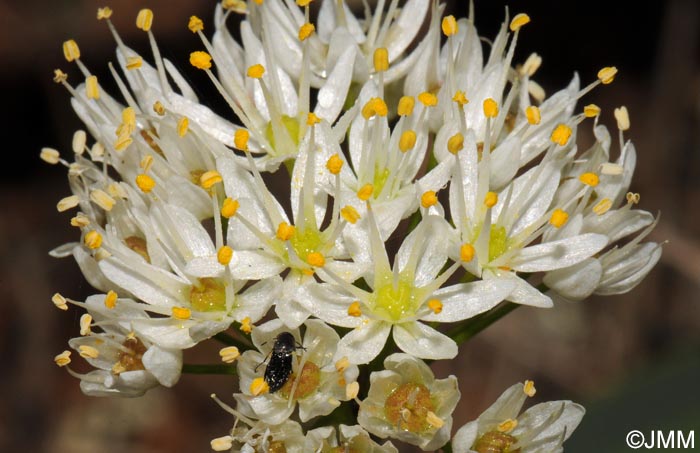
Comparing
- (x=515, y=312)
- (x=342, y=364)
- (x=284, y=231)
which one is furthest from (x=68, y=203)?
(x=515, y=312)

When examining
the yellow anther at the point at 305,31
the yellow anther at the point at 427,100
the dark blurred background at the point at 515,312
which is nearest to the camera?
the yellow anther at the point at 427,100

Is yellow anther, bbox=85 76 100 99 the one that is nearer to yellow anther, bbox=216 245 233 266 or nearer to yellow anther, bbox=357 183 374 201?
yellow anther, bbox=216 245 233 266

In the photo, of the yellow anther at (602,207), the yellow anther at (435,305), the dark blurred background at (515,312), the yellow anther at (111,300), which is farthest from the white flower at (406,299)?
the dark blurred background at (515,312)

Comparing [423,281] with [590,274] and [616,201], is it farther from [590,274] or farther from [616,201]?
[616,201]

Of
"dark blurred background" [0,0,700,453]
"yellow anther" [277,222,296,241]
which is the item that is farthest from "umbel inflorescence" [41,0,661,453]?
"dark blurred background" [0,0,700,453]

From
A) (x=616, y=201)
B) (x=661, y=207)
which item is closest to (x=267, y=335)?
(x=616, y=201)

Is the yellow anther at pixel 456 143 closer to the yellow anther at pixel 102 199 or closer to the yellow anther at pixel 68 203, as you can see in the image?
the yellow anther at pixel 102 199

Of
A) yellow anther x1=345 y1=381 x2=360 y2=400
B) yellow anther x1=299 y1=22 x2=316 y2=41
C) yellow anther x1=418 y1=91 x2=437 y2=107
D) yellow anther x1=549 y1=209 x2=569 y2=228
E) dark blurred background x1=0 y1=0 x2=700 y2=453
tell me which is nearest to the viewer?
yellow anther x1=345 y1=381 x2=360 y2=400
